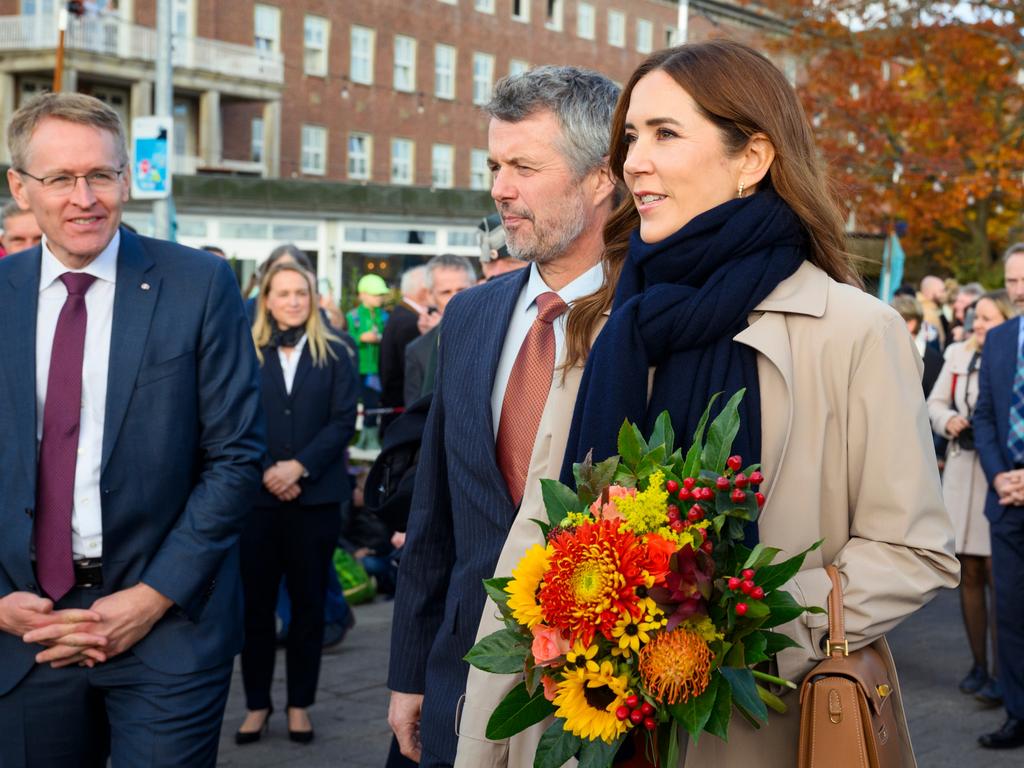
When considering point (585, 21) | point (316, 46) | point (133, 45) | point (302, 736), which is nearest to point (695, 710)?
point (302, 736)

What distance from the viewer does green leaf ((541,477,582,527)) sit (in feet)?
7.64

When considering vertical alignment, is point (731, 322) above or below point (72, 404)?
above

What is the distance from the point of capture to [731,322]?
255cm

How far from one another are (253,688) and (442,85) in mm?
47458

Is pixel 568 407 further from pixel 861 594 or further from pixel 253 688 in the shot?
pixel 253 688

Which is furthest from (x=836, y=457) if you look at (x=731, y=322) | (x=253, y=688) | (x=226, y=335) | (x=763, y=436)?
(x=253, y=688)

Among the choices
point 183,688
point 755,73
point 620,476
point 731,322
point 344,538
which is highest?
point 755,73

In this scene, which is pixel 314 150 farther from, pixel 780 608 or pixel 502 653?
pixel 780 608

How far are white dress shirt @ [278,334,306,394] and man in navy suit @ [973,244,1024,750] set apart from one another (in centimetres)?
362

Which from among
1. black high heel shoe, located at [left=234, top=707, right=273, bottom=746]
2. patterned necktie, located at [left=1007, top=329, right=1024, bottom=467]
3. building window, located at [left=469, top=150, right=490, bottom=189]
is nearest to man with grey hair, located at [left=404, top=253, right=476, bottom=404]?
black high heel shoe, located at [left=234, top=707, right=273, bottom=746]

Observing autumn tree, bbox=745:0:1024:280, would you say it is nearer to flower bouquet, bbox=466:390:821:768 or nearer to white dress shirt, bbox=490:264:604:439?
white dress shirt, bbox=490:264:604:439

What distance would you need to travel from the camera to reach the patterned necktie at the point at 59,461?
360 cm

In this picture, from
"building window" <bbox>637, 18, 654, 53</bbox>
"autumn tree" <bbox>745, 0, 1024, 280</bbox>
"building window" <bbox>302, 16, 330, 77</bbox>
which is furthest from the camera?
"building window" <bbox>637, 18, 654, 53</bbox>

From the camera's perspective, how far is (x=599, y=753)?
2.18m
